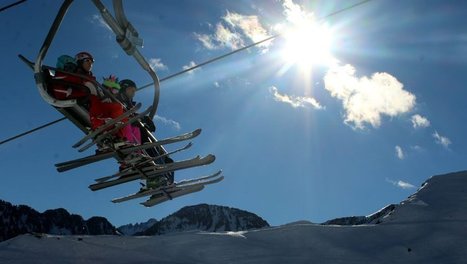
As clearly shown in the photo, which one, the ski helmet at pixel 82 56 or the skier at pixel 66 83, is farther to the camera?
the ski helmet at pixel 82 56

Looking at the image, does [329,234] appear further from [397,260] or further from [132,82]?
[132,82]

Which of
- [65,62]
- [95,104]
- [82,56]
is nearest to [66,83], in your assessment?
[65,62]

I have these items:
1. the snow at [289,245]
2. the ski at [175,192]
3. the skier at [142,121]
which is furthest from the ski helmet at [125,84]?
the snow at [289,245]

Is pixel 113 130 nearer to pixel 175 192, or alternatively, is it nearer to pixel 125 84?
pixel 125 84

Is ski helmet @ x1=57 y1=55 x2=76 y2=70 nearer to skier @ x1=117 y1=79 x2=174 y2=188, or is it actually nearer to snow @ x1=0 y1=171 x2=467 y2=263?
skier @ x1=117 y1=79 x2=174 y2=188

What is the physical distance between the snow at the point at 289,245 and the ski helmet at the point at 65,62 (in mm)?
3923

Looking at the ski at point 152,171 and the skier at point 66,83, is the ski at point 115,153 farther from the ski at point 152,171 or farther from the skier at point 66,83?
the skier at point 66,83

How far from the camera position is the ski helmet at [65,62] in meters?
8.81

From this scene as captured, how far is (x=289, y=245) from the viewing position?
12711mm

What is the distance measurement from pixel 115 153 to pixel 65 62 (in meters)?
1.79

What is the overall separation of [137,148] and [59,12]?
9.35 feet

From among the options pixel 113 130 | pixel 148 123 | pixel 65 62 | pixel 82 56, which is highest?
pixel 82 56

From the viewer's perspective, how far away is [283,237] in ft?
43.9

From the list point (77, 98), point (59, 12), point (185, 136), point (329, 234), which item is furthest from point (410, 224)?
point (59, 12)
